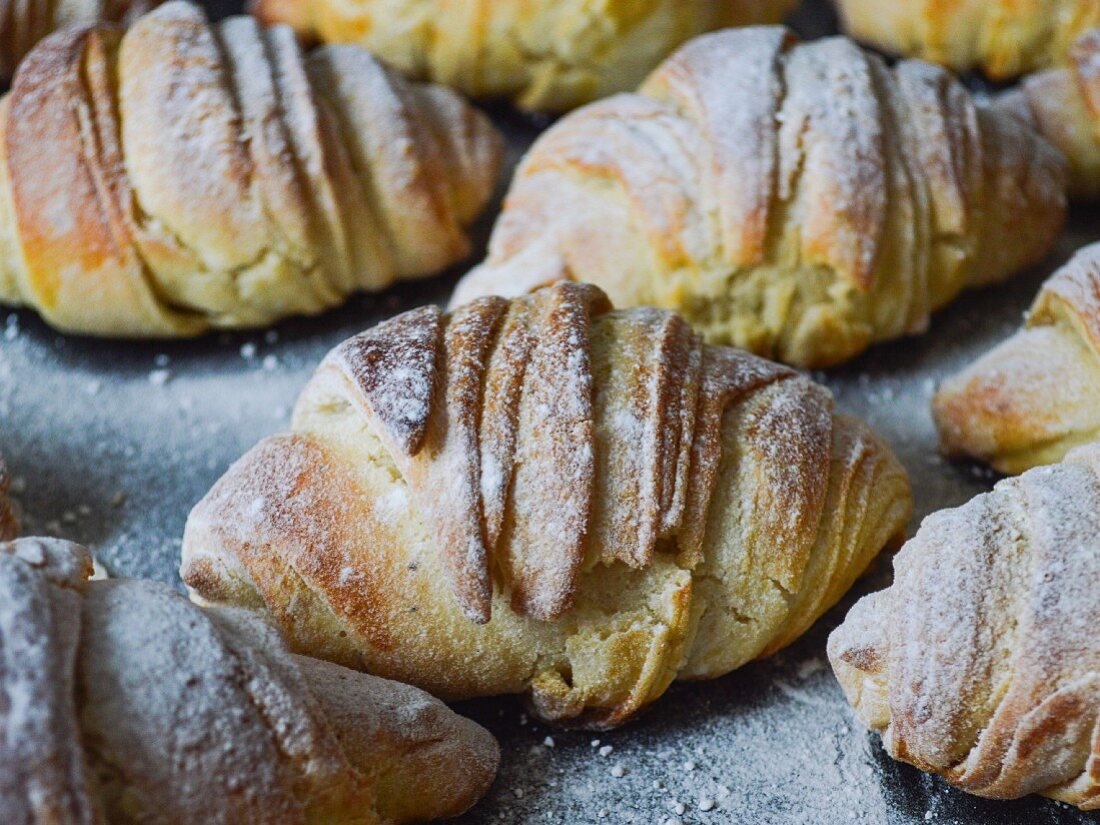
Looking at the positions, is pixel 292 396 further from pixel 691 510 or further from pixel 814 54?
Result: pixel 814 54

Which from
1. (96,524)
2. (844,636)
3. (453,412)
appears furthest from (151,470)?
(844,636)

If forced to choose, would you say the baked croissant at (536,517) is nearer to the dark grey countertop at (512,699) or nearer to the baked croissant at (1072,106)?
the dark grey countertop at (512,699)

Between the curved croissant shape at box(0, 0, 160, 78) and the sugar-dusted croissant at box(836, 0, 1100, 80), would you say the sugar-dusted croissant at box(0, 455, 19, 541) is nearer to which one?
the curved croissant shape at box(0, 0, 160, 78)

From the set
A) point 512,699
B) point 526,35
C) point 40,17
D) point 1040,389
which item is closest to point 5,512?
point 512,699

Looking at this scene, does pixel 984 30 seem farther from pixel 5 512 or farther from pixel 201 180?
pixel 5 512

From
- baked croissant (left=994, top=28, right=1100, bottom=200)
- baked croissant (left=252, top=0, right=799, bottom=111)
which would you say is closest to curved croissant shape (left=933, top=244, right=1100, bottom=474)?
baked croissant (left=994, top=28, right=1100, bottom=200)

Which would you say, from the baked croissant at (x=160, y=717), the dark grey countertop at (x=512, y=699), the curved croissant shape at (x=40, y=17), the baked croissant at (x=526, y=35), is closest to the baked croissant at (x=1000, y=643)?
the dark grey countertop at (x=512, y=699)
